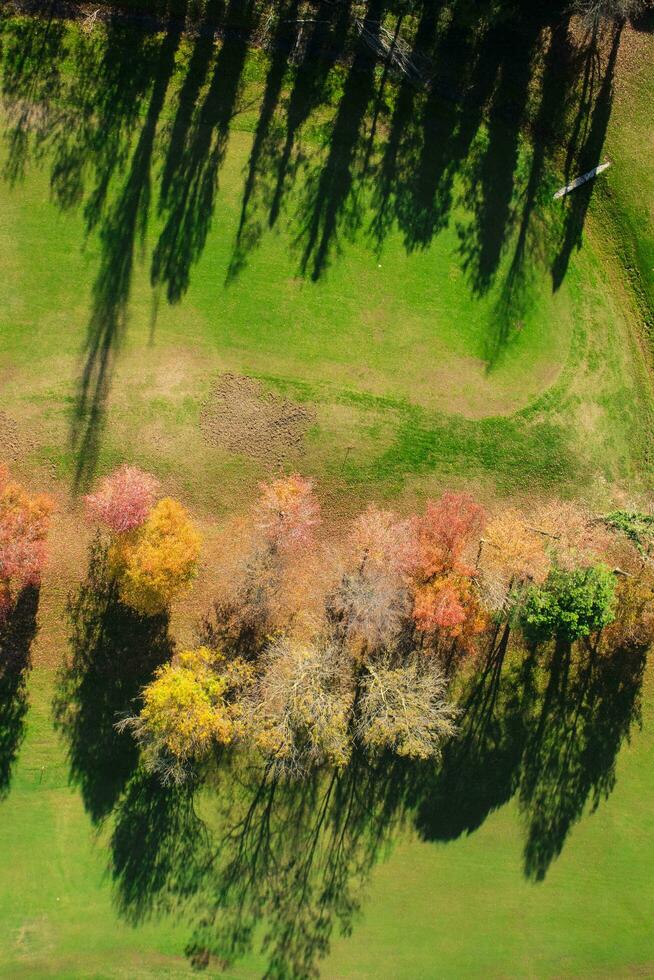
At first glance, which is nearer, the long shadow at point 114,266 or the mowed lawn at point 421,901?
the mowed lawn at point 421,901

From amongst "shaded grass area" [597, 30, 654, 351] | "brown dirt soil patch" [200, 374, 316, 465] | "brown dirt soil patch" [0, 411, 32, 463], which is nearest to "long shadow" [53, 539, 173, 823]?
"brown dirt soil patch" [0, 411, 32, 463]

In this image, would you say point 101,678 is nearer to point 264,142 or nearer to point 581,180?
point 264,142

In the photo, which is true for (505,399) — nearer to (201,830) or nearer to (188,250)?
(188,250)

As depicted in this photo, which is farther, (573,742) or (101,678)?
(573,742)

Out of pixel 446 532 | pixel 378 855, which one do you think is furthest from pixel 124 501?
pixel 378 855

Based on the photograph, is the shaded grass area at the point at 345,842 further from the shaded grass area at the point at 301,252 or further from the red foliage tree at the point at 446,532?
the shaded grass area at the point at 301,252

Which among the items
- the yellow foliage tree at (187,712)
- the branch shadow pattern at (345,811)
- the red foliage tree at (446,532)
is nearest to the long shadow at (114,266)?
the yellow foliage tree at (187,712)
